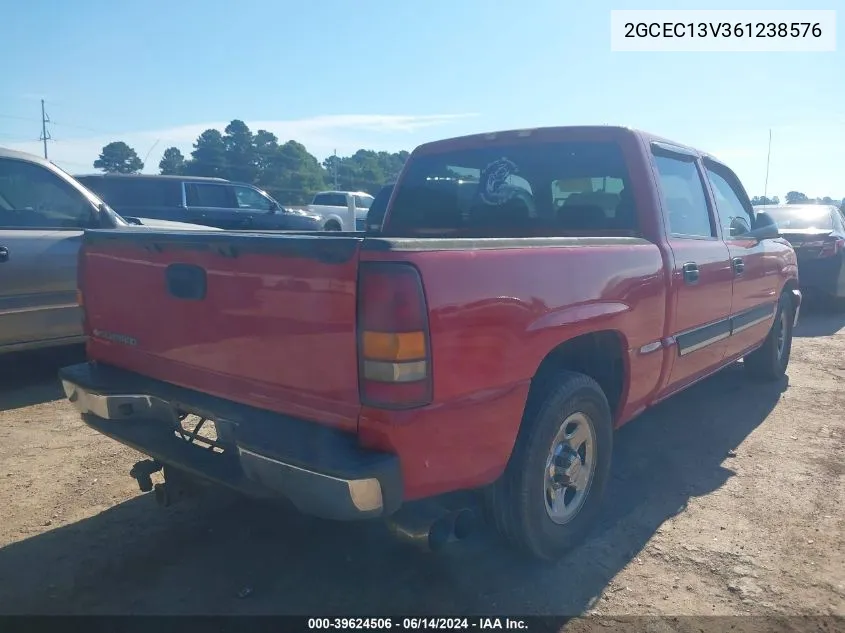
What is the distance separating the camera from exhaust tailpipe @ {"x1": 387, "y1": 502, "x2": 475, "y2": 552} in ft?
7.57

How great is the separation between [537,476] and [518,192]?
199 cm

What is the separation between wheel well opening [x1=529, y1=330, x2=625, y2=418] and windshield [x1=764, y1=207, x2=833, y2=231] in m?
7.79

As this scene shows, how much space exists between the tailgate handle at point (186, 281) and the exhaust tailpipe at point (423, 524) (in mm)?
1121

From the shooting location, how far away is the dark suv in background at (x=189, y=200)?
1165 centimetres

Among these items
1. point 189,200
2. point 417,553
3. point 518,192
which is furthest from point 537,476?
point 189,200

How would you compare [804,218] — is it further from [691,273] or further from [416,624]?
[416,624]

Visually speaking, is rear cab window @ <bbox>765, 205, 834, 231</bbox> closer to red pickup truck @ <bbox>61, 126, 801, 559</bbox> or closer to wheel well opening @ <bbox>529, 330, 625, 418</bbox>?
red pickup truck @ <bbox>61, 126, 801, 559</bbox>

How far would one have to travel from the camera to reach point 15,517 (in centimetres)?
331

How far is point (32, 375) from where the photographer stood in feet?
19.0

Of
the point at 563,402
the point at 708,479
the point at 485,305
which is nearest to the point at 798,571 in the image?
the point at 708,479

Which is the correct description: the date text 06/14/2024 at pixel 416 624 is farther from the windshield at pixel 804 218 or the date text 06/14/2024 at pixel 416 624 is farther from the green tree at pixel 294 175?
the green tree at pixel 294 175

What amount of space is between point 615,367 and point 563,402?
69cm

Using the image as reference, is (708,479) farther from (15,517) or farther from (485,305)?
(15,517)

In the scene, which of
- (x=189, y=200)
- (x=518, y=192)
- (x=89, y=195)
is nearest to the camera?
(x=518, y=192)
